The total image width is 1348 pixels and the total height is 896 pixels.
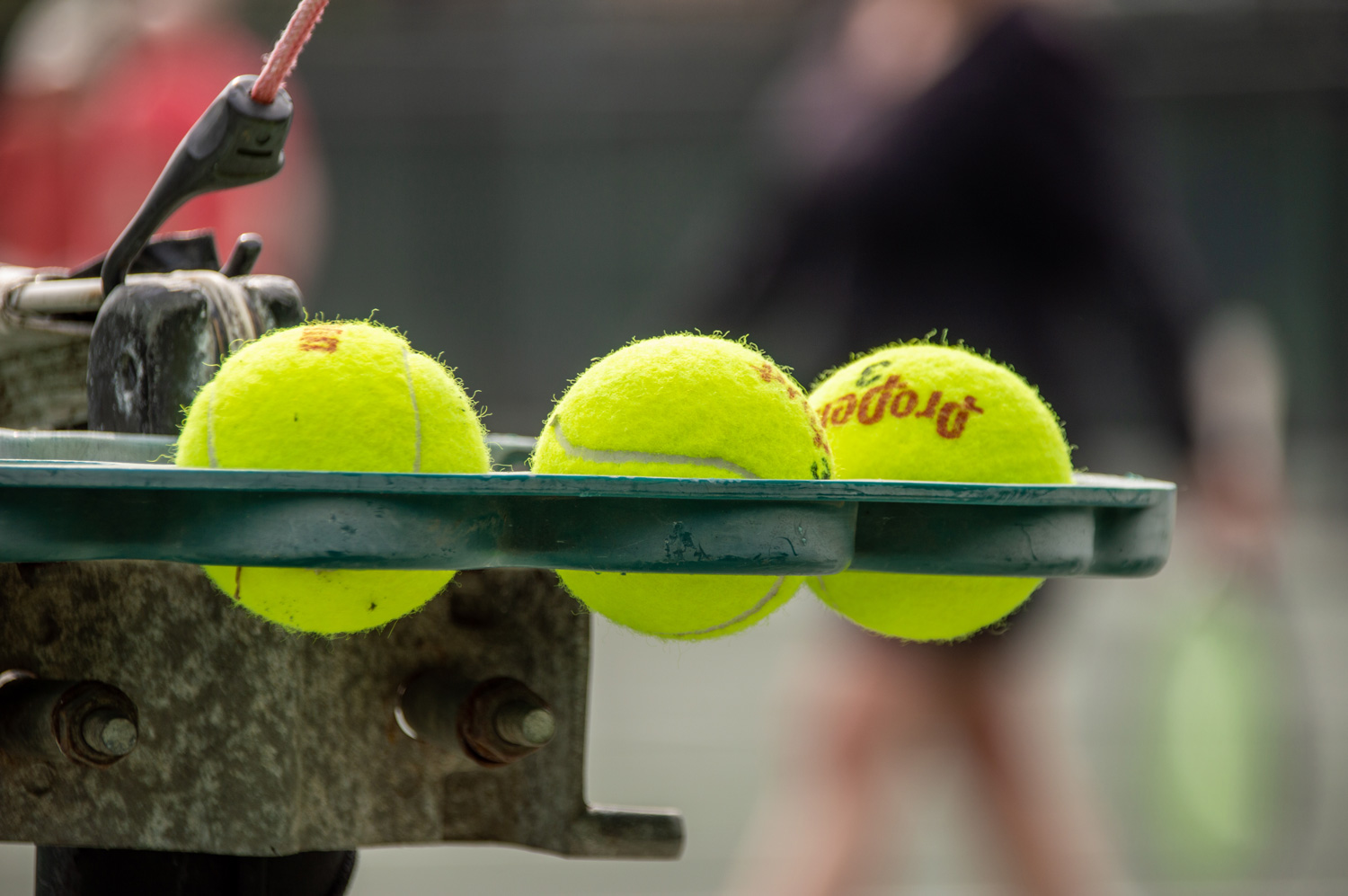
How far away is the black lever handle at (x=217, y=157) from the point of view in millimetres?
1228

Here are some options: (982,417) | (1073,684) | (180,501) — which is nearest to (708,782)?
(1073,684)

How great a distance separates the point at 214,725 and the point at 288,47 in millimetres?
499

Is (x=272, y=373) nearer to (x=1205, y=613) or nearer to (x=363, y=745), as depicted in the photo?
(x=363, y=745)

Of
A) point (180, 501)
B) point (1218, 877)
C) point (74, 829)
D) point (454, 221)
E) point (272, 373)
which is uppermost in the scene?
point (454, 221)

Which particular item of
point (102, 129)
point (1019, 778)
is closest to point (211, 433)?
point (1019, 778)

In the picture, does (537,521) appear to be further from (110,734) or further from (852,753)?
(852,753)

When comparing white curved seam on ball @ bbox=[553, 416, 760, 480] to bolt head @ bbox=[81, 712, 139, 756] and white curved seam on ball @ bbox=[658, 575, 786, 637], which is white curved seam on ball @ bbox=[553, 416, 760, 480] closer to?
white curved seam on ball @ bbox=[658, 575, 786, 637]

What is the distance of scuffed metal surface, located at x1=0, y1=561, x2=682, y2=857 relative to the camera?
43.4 inches

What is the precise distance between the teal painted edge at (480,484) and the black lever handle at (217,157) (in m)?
0.45

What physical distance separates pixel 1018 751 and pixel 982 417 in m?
1.72

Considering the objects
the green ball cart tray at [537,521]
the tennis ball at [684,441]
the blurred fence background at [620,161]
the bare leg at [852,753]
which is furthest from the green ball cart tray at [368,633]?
the blurred fence background at [620,161]

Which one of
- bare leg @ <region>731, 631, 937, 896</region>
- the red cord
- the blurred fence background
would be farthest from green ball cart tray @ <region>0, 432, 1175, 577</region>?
the blurred fence background

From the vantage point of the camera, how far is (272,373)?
1070mm

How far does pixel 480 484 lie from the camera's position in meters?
0.84
